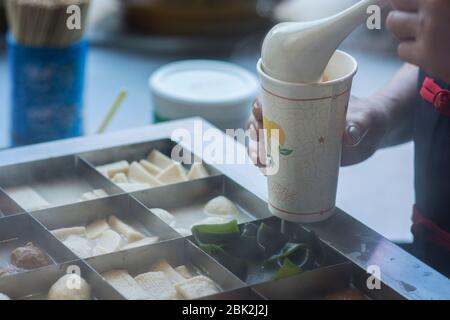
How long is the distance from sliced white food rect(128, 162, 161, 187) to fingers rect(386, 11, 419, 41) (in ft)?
1.76

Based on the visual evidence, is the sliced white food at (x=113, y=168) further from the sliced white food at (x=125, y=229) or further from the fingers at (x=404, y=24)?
the fingers at (x=404, y=24)

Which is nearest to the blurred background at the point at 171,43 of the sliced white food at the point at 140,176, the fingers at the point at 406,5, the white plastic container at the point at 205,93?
the white plastic container at the point at 205,93

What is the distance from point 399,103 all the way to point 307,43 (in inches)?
27.1

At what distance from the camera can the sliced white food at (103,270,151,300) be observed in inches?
52.2

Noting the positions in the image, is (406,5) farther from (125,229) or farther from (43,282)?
→ (43,282)

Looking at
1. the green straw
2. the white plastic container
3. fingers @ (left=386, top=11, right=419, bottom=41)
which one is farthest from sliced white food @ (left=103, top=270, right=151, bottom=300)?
the white plastic container

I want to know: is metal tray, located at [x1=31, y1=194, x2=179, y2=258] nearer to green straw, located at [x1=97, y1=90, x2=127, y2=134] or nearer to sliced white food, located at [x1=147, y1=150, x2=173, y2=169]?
sliced white food, located at [x1=147, y1=150, x2=173, y2=169]

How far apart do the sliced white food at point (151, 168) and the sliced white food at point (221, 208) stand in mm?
163

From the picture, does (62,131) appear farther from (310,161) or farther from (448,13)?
(448,13)

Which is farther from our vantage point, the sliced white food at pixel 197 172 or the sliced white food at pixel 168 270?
the sliced white food at pixel 197 172

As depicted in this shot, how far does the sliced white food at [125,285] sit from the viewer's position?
1.33 m

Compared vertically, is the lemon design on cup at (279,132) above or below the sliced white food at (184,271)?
above

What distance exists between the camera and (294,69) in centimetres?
138

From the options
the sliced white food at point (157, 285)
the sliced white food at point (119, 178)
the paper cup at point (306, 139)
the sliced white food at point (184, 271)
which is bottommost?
the sliced white food at point (184, 271)
